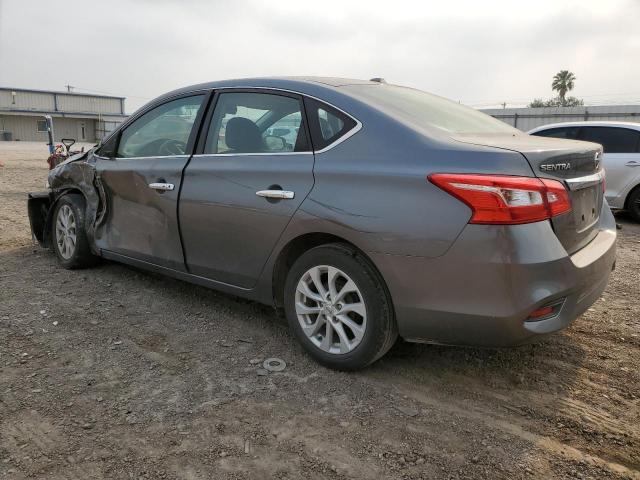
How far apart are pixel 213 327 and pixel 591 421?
236cm

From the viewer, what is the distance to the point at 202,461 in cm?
229

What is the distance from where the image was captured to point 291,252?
3211mm

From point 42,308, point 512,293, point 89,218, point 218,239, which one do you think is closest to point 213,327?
point 218,239

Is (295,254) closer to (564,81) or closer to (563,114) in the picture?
(563,114)

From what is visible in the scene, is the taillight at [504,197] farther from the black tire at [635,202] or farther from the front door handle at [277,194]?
the black tire at [635,202]

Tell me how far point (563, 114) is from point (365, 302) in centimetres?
2296

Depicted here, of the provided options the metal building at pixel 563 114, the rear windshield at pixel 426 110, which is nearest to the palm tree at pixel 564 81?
the metal building at pixel 563 114

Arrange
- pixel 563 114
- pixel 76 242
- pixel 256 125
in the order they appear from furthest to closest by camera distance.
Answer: pixel 563 114, pixel 76 242, pixel 256 125

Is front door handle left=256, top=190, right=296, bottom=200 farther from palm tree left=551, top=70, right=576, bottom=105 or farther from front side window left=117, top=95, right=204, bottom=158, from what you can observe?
palm tree left=551, top=70, right=576, bottom=105

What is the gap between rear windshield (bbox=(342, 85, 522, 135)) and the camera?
9.86 feet

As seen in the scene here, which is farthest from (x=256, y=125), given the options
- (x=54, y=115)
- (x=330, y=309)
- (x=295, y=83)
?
(x=54, y=115)

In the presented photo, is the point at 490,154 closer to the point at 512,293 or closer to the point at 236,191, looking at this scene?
the point at 512,293

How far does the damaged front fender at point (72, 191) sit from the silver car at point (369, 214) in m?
0.59

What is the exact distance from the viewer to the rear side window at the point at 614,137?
826 centimetres
